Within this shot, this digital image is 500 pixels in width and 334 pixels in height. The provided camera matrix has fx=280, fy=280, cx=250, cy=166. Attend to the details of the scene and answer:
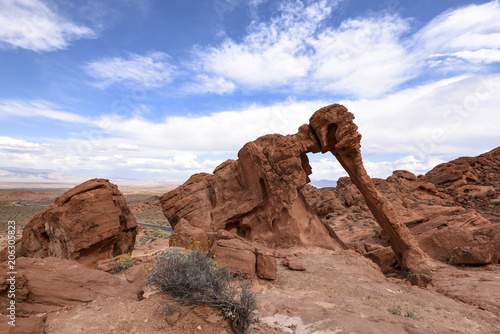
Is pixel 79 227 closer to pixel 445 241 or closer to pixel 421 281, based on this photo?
pixel 421 281

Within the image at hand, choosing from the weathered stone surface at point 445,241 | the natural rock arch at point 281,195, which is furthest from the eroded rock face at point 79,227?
the weathered stone surface at point 445,241

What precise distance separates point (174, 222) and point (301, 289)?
10.5 meters

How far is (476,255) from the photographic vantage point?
13.2 meters

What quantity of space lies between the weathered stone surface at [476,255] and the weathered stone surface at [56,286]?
14.7 meters

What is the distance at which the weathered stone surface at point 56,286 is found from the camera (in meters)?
5.92

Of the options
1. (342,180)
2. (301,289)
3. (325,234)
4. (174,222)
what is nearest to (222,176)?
(174,222)

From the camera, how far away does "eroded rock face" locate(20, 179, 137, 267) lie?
11605mm

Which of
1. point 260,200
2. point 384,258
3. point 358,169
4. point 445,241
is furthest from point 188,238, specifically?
point 445,241

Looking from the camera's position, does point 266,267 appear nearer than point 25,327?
No

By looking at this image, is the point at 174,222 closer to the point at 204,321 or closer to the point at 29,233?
the point at 29,233

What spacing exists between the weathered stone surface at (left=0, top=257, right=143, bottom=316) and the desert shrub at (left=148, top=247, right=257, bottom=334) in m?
1.18

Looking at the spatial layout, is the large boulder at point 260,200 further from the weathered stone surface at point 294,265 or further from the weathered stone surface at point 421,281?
the weathered stone surface at point 421,281

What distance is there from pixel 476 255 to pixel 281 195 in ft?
31.6

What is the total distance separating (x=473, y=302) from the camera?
361 inches
